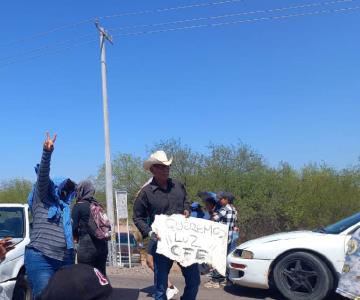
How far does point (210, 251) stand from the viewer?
16.3ft

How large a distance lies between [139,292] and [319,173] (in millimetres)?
13713

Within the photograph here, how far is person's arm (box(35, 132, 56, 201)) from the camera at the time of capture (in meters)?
4.16

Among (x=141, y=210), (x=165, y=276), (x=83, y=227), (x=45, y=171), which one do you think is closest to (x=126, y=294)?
(x=83, y=227)

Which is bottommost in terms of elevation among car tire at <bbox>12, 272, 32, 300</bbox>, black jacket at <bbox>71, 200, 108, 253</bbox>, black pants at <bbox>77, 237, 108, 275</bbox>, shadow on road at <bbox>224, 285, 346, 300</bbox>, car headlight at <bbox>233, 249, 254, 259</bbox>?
shadow on road at <bbox>224, 285, 346, 300</bbox>

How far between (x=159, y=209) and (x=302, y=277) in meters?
2.86

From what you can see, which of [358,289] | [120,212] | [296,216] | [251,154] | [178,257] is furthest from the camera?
[251,154]

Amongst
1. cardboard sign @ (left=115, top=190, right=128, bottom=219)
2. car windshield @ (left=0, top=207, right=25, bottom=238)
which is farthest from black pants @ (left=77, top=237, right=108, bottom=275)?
cardboard sign @ (left=115, top=190, right=128, bottom=219)

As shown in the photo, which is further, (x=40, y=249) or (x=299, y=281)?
(x=299, y=281)

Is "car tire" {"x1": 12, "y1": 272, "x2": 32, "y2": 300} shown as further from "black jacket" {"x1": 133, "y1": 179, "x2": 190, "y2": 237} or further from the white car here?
the white car

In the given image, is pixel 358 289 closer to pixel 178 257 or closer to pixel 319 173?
pixel 178 257

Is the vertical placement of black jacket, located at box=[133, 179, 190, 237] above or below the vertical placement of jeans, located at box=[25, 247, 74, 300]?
above

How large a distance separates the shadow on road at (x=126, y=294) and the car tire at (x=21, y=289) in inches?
73.0

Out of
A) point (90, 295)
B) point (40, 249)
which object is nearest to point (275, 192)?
point (40, 249)

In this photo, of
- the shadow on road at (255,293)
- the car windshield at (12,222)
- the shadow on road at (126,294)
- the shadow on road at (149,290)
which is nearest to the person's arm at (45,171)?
the car windshield at (12,222)
